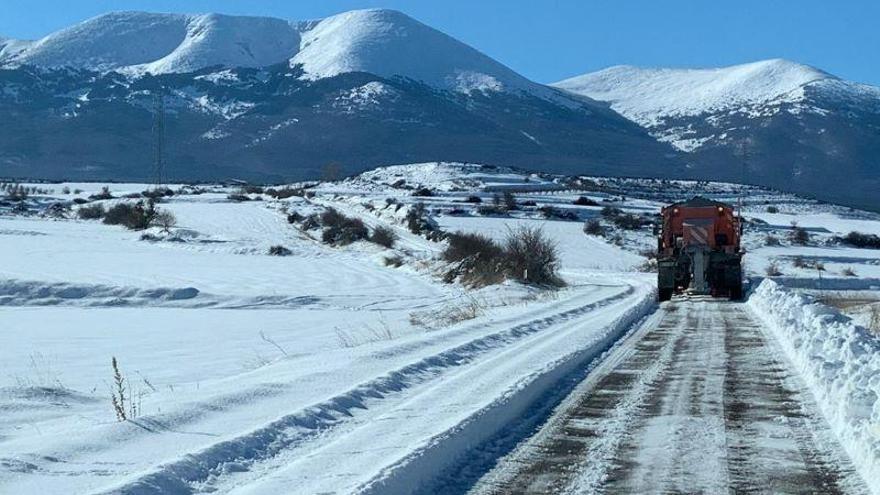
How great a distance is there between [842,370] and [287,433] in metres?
6.27

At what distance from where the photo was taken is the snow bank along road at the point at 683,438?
8.22 metres

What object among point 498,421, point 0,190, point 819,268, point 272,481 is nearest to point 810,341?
point 498,421

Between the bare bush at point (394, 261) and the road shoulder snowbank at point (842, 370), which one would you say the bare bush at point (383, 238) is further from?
the road shoulder snowbank at point (842, 370)

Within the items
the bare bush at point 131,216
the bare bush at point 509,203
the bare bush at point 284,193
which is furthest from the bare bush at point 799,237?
the bare bush at point 284,193

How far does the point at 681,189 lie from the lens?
134625 millimetres

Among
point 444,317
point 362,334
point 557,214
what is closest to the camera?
point 362,334

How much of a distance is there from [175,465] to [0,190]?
10584 centimetres

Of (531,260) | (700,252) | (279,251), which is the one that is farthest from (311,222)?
(700,252)

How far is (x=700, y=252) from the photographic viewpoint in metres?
33.1

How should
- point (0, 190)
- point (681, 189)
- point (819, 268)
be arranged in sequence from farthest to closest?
point (681, 189)
point (0, 190)
point (819, 268)

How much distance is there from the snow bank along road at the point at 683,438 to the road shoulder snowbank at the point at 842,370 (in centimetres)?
16

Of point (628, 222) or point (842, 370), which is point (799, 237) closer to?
point (628, 222)

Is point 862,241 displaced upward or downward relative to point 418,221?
downward

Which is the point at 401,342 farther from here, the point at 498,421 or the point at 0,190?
the point at 0,190
